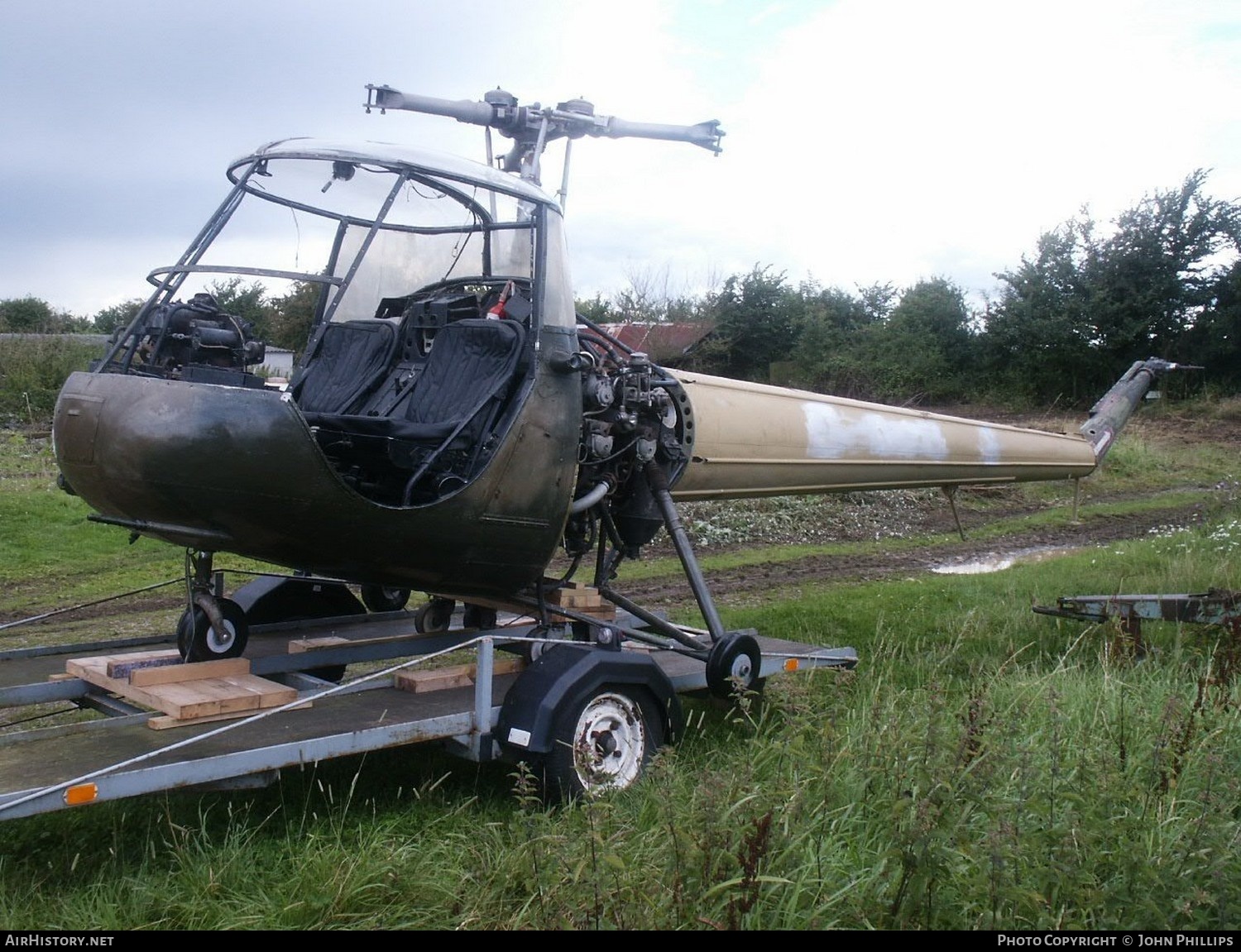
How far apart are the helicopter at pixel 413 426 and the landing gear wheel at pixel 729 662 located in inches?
0.6

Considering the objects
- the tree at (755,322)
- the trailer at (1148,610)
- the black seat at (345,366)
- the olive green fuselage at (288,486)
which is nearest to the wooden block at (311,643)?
the olive green fuselage at (288,486)

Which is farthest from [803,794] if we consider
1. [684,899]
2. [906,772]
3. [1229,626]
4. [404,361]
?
[1229,626]

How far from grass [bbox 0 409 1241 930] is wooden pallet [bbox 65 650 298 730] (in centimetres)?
42

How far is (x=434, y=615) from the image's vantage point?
21.2 ft

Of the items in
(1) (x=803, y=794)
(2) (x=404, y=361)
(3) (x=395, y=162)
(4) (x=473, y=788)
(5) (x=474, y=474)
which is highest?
(3) (x=395, y=162)

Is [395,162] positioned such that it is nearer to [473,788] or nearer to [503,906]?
[473,788]

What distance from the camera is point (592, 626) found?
18.7 feet

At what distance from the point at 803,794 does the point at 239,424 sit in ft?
8.60

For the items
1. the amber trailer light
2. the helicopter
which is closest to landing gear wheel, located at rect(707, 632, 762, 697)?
the helicopter

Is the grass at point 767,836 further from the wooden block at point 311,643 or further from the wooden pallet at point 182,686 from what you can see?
the wooden block at point 311,643

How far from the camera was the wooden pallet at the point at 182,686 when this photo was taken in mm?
4398

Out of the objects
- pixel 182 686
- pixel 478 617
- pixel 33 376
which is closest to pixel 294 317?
Answer: pixel 478 617

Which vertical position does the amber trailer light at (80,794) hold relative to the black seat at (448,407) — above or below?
below

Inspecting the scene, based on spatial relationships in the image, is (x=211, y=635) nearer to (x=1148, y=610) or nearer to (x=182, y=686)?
(x=182, y=686)
